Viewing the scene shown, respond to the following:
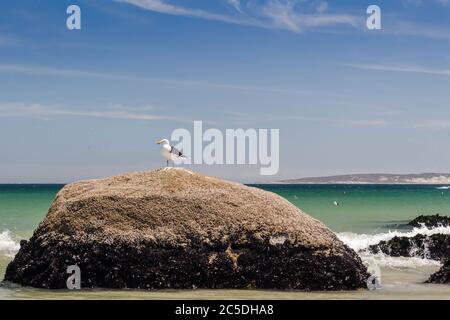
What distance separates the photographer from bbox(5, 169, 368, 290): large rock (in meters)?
16.4

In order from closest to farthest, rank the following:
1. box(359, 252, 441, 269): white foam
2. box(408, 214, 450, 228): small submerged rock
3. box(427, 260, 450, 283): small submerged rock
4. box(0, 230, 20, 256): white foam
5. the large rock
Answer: the large rock
box(427, 260, 450, 283): small submerged rock
box(359, 252, 441, 269): white foam
box(0, 230, 20, 256): white foam
box(408, 214, 450, 228): small submerged rock

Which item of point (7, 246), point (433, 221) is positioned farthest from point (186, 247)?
point (433, 221)

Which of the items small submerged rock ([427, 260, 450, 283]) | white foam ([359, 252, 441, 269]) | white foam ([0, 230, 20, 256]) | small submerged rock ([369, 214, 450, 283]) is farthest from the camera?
white foam ([0, 230, 20, 256])

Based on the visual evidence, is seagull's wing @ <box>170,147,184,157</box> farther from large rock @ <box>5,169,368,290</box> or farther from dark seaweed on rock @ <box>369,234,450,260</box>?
dark seaweed on rock @ <box>369,234,450,260</box>

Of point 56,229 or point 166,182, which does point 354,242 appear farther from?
point 56,229

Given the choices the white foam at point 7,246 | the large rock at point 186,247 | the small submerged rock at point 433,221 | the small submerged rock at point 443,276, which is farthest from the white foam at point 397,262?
the small submerged rock at point 433,221

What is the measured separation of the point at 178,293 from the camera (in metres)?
15.9

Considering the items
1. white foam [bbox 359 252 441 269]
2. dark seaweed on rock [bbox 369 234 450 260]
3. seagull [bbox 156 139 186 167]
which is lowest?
white foam [bbox 359 252 441 269]

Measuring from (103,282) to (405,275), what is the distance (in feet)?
27.7

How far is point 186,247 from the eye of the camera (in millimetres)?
16484

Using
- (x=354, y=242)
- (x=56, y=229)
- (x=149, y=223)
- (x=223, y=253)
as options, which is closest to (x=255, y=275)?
(x=223, y=253)

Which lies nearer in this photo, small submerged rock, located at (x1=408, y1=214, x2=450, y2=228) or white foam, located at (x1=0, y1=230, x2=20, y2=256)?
white foam, located at (x1=0, y1=230, x2=20, y2=256)

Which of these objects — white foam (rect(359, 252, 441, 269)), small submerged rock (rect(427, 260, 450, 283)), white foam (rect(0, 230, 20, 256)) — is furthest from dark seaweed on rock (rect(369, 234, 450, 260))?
white foam (rect(0, 230, 20, 256))

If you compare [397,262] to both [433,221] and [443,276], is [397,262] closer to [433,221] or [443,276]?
[443,276]
